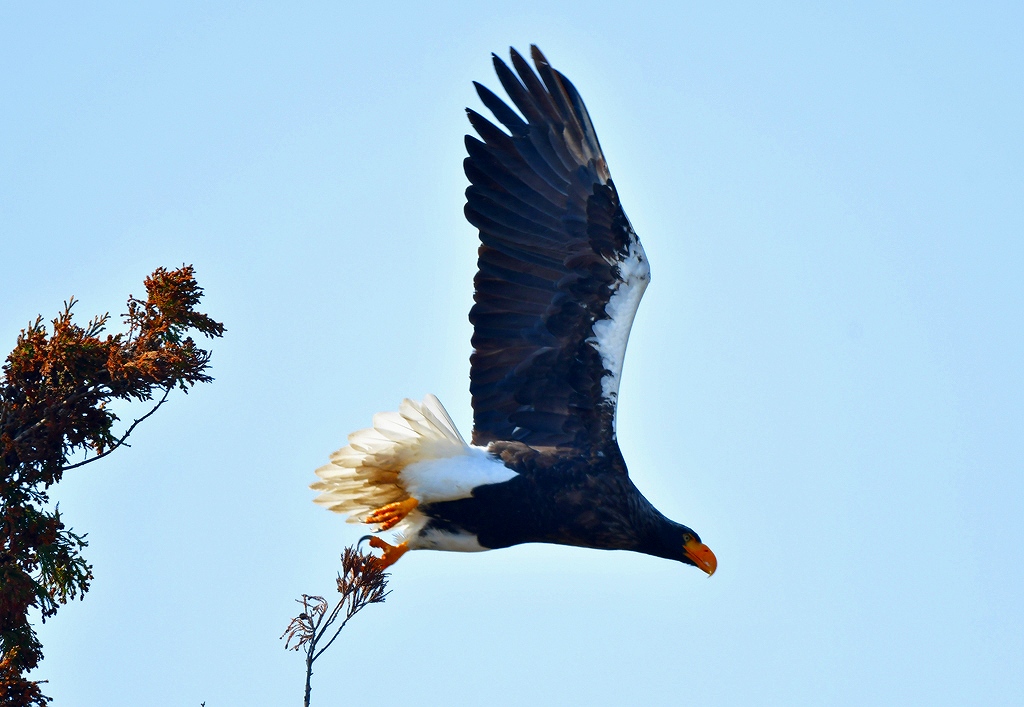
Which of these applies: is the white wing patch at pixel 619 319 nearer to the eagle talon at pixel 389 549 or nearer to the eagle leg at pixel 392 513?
the eagle leg at pixel 392 513

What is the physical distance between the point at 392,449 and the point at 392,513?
341 mm

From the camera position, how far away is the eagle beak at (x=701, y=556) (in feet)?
23.1

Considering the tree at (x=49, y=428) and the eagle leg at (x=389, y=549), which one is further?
the eagle leg at (x=389, y=549)

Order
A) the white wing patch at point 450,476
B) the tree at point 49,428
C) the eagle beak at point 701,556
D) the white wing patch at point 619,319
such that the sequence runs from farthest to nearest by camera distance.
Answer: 1. the eagle beak at point 701,556
2. the white wing patch at point 619,319
3. the white wing patch at point 450,476
4. the tree at point 49,428

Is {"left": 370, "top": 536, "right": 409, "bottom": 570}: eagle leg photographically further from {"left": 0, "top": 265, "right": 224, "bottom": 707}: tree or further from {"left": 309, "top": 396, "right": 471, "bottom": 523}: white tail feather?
{"left": 0, "top": 265, "right": 224, "bottom": 707}: tree

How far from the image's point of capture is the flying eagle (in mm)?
6621

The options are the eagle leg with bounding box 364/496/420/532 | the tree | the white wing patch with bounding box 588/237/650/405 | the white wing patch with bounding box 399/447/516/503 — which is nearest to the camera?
the tree

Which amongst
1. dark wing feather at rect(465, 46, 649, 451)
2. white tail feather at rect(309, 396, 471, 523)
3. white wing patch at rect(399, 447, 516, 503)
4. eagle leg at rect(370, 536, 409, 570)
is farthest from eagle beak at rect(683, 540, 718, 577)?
eagle leg at rect(370, 536, 409, 570)

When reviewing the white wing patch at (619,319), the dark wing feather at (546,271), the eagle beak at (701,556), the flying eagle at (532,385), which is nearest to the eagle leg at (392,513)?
the flying eagle at (532,385)

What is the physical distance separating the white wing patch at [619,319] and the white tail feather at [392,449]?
2.76 feet

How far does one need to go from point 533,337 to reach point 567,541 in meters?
1.08

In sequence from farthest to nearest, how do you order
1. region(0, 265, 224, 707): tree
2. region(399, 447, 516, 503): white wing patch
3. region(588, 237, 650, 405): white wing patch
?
region(588, 237, 650, 405): white wing patch
region(399, 447, 516, 503): white wing patch
region(0, 265, 224, 707): tree

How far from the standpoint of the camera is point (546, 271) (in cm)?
702

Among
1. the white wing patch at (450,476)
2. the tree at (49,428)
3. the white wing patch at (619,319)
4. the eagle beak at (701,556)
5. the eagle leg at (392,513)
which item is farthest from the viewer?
the eagle beak at (701,556)
